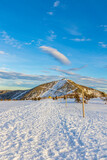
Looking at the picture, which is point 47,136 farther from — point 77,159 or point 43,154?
point 77,159

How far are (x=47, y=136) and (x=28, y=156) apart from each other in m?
2.53

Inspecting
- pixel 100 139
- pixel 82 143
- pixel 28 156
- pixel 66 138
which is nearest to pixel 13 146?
pixel 28 156

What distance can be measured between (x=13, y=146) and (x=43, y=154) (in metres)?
1.72

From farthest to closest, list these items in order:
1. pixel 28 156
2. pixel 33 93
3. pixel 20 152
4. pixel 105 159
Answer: pixel 33 93 → pixel 20 152 → pixel 28 156 → pixel 105 159

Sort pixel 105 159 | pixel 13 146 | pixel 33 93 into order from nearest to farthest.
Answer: pixel 105 159 < pixel 13 146 < pixel 33 93

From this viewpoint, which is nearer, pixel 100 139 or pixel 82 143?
pixel 82 143

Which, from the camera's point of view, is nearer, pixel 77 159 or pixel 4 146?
pixel 77 159

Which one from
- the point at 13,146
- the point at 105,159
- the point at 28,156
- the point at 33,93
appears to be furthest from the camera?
the point at 33,93

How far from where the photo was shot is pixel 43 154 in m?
5.33

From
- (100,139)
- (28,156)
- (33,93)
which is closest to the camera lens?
(28,156)

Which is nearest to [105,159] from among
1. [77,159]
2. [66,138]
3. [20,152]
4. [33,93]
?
[77,159]

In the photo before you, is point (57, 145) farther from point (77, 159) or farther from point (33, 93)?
point (33, 93)

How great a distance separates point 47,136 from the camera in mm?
7637

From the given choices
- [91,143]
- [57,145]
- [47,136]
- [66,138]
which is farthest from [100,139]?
[47,136]
